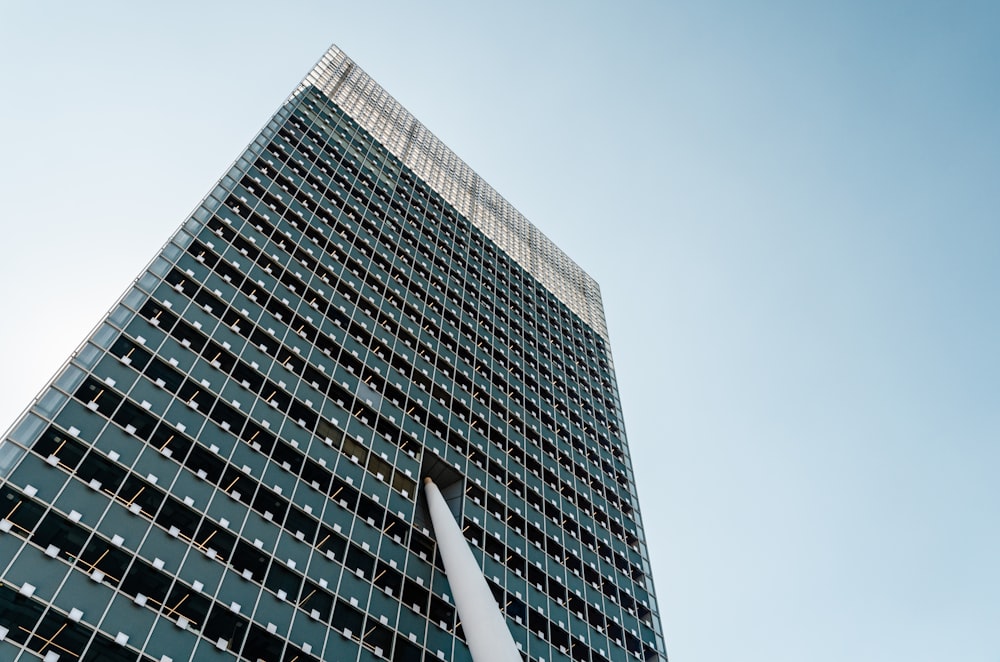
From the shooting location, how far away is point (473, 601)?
35.6 metres

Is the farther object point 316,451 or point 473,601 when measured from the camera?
point 316,451

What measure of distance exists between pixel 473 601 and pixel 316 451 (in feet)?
42.5

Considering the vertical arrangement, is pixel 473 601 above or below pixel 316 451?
below

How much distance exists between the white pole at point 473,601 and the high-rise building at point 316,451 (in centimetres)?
320

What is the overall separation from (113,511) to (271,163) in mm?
35933

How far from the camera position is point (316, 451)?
139ft

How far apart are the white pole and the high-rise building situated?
320cm

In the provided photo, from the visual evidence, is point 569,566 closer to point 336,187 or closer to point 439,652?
point 439,652

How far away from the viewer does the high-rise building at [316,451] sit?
30688 mm

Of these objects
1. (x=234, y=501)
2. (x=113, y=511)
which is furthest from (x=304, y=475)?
(x=113, y=511)

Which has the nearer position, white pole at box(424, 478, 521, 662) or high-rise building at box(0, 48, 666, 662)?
high-rise building at box(0, 48, 666, 662)

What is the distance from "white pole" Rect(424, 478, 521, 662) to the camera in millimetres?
33000

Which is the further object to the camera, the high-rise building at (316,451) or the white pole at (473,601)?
the white pole at (473,601)

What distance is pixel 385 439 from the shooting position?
47.7 meters
